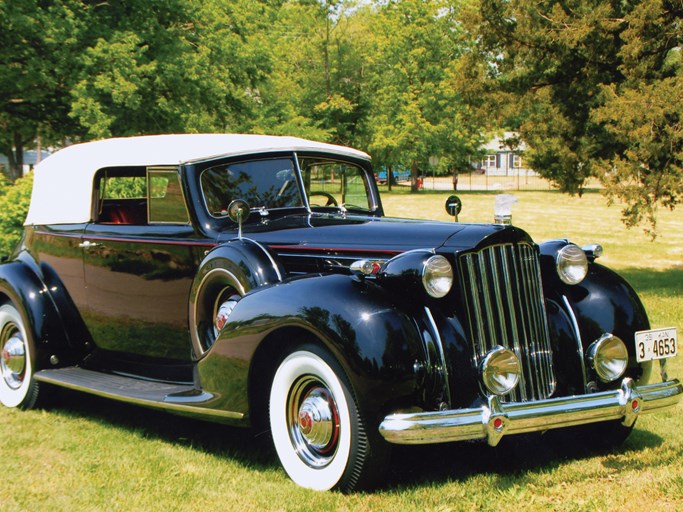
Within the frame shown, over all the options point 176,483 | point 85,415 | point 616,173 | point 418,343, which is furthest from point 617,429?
point 616,173

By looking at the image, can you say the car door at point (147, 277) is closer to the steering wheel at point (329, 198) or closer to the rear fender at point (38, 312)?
the rear fender at point (38, 312)

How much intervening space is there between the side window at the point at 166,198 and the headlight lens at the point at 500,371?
2.43m

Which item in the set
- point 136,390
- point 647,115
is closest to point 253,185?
point 136,390

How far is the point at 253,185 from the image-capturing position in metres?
5.77

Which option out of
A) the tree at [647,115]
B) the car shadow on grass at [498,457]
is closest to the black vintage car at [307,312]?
the car shadow on grass at [498,457]

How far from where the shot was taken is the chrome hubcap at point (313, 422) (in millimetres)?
4145

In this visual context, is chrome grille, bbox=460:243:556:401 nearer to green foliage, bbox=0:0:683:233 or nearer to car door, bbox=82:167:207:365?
car door, bbox=82:167:207:365

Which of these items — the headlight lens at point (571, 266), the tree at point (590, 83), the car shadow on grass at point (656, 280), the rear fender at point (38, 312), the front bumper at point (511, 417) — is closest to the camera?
the front bumper at point (511, 417)

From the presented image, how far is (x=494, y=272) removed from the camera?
14.4 ft

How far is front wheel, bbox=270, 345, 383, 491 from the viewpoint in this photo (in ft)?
13.0

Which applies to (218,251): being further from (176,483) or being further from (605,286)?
(605,286)

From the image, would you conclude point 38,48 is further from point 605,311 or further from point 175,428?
point 605,311

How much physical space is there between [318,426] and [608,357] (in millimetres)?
1731

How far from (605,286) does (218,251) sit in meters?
2.37
